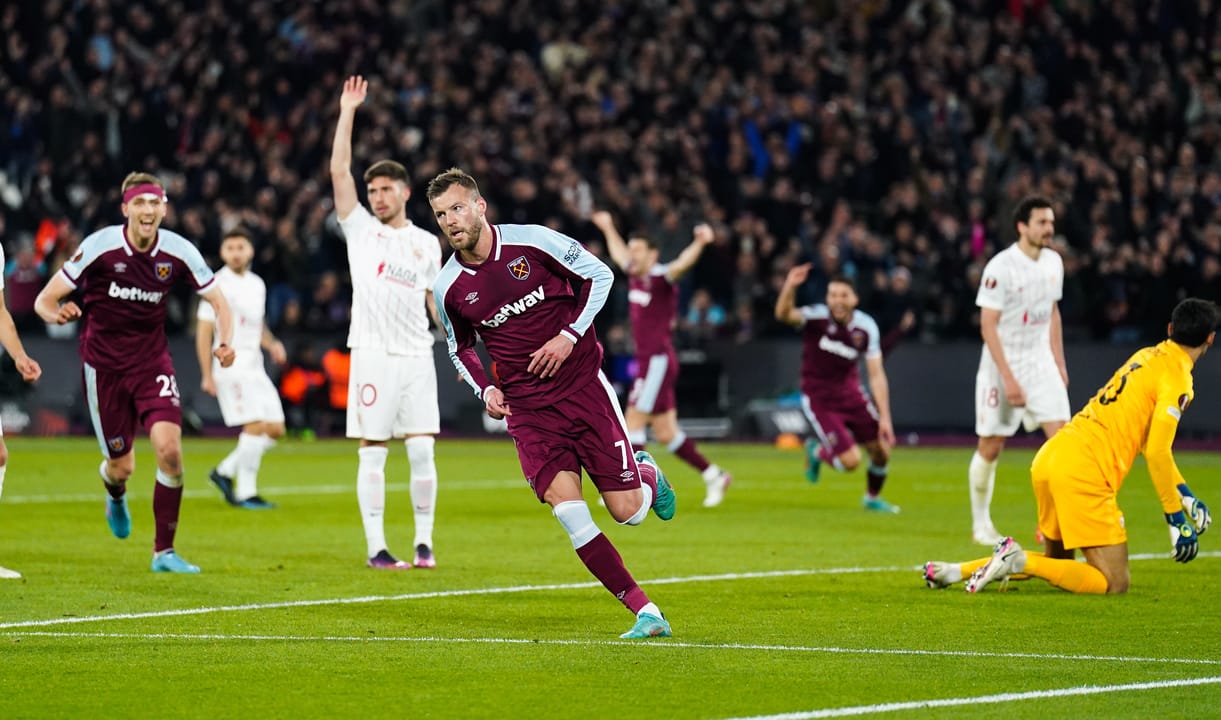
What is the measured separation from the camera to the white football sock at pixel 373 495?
41.8 feet

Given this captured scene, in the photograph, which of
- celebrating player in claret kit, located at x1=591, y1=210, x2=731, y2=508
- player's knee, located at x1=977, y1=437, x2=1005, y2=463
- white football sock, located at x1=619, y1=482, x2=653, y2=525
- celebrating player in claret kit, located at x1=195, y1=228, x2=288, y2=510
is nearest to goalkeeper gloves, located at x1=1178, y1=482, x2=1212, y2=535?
white football sock, located at x1=619, y1=482, x2=653, y2=525

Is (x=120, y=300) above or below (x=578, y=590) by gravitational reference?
above

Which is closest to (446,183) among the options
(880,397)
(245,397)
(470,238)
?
(470,238)

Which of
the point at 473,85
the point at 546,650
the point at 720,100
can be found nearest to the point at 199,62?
the point at 473,85

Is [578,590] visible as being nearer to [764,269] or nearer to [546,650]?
[546,650]

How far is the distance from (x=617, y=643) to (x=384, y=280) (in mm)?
4550

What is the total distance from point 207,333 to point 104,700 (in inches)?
430

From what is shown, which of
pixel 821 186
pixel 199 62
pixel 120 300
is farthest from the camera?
pixel 199 62

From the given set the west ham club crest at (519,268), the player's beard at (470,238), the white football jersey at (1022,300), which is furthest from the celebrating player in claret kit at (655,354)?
the player's beard at (470,238)

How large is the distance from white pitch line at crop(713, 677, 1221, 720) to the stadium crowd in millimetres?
18827

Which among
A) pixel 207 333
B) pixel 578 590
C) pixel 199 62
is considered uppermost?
pixel 199 62

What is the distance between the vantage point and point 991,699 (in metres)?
7.40

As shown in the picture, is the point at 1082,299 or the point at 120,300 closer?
the point at 120,300

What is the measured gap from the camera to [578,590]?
37.6 feet
